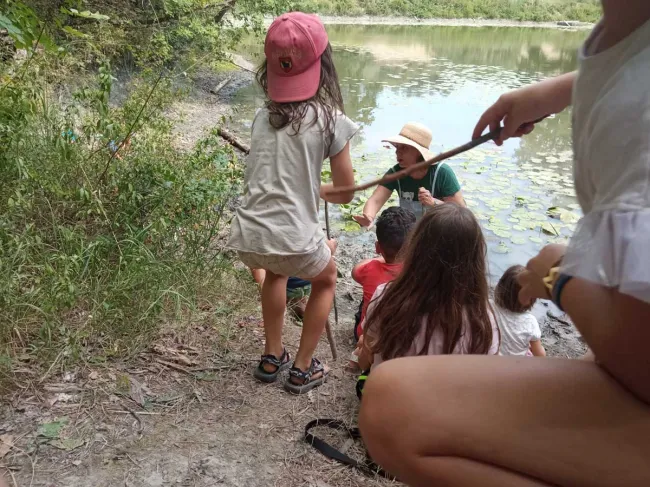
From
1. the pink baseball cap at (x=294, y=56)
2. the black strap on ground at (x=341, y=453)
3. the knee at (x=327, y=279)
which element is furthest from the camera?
the knee at (x=327, y=279)

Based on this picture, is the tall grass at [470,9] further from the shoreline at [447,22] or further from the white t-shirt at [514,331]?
the white t-shirt at [514,331]

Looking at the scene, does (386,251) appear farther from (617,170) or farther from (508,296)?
(617,170)

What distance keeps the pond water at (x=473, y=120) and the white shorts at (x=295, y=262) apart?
1.30m

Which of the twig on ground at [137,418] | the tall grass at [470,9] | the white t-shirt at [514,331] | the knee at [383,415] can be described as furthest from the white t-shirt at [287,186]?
the tall grass at [470,9]

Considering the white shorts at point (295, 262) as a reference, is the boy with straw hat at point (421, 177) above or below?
above

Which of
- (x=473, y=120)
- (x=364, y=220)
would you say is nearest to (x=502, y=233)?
(x=364, y=220)

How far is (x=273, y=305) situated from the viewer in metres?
2.42

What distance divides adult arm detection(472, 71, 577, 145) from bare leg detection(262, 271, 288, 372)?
4.19 feet

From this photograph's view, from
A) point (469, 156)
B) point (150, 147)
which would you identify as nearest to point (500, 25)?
point (469, 156)

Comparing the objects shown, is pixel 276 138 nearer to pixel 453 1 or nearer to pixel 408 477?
pixel 408 477

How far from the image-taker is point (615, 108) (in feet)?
2.66

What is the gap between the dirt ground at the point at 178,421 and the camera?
1817 millimetres

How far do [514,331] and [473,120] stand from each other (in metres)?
6.23

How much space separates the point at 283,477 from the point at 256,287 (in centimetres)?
147
